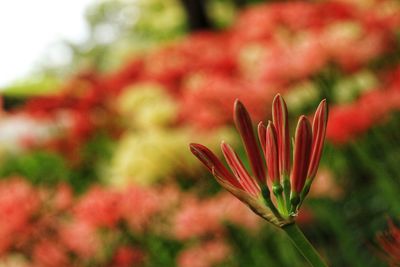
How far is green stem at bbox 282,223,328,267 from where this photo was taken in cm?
36

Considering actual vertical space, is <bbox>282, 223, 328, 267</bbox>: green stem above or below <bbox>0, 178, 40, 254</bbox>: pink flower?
above

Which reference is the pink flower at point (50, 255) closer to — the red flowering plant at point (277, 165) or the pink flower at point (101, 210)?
the pink flower at point (101, 210)

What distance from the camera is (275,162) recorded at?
0.38m

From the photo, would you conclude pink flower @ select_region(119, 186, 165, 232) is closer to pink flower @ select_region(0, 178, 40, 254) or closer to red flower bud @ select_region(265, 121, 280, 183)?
pink flower @ select_region(0, 178, 40, 254)

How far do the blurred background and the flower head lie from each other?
91 mm

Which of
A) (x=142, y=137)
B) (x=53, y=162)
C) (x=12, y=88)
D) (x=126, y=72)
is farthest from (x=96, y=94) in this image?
(x=12, y=88)

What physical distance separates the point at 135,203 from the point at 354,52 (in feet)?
2.58

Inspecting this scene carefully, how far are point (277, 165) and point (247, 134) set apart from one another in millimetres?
25

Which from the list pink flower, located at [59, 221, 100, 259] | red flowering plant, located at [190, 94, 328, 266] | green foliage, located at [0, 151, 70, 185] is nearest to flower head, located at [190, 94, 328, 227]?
red flowering plant, located at [190, 94, 328, 266]

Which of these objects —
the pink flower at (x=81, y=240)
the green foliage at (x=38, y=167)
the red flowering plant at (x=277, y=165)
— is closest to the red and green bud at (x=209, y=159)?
the red flowering plant at (x=277, y=165)

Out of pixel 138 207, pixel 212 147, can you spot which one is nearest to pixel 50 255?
pixel 138 207

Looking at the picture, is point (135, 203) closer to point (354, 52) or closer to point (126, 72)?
point (354, 52)

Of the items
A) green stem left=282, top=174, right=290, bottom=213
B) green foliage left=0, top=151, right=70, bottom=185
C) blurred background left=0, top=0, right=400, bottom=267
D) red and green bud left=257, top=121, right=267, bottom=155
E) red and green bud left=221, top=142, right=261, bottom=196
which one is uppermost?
red and green bud left=257, top=121, right=267, bottom=155

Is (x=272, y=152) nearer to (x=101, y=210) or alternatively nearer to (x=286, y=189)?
(x=286, y=189)
